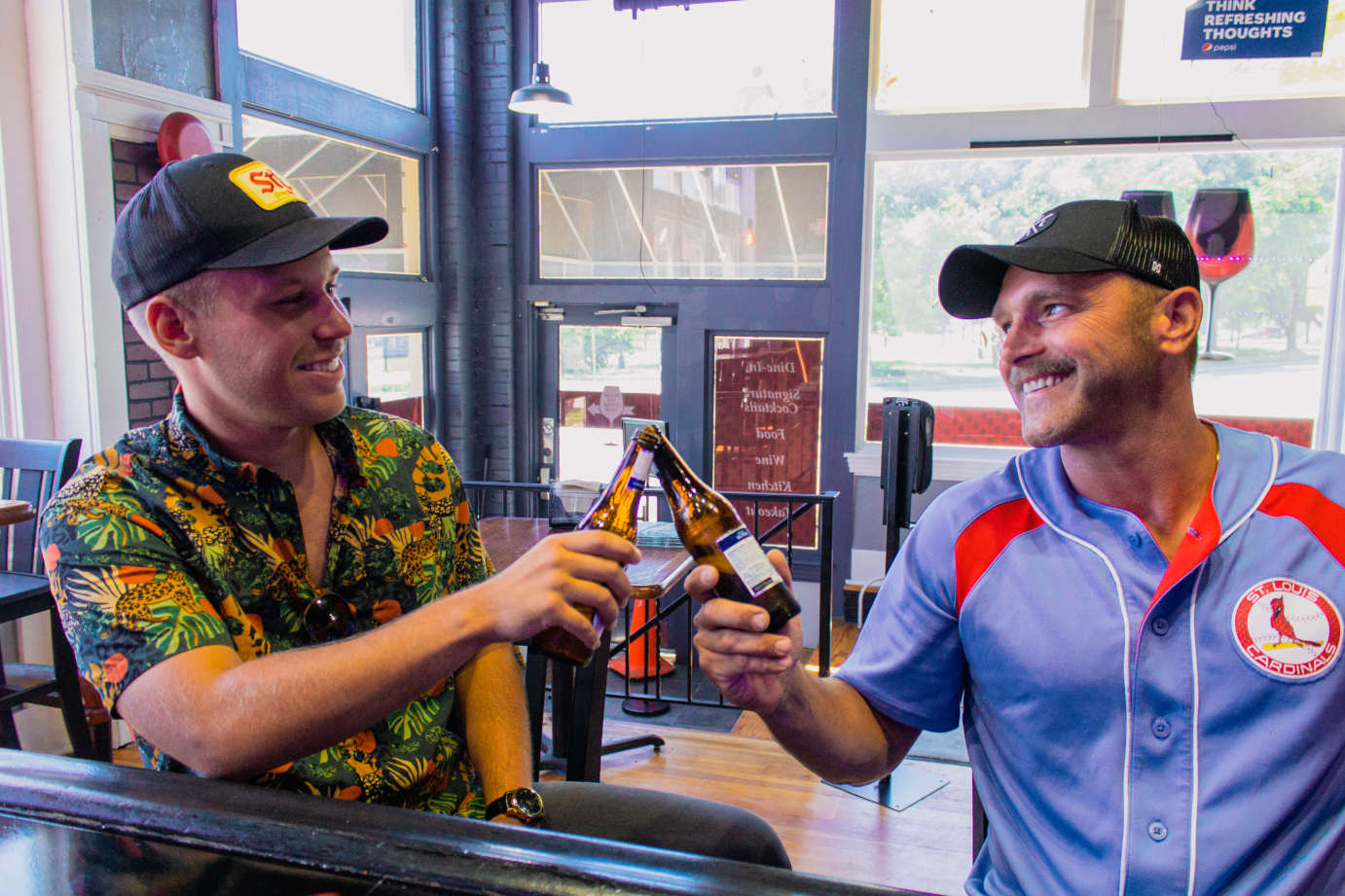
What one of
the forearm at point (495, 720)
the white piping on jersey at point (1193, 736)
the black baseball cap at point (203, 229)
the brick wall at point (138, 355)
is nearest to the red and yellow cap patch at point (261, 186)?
the black baseball cap at point (203, 229)

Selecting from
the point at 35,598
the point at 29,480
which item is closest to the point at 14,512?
the point at 35,598

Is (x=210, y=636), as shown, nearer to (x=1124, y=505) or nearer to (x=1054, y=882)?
(x=1054, y=882)

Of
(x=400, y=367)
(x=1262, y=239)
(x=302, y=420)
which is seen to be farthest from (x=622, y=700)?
(x=1262, y=239)

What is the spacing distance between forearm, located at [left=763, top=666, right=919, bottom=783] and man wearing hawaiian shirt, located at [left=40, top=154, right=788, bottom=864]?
295 millimetres

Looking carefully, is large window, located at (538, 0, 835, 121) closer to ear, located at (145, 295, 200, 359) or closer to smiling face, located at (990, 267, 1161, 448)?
smiling face, located at (990, 267, 1161, 448)

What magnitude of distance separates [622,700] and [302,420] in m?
3.78

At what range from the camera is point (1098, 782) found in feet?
3.88

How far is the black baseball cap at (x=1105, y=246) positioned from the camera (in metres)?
1.24

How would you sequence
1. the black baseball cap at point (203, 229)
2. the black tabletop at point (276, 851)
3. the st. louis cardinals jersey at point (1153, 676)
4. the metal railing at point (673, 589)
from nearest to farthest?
the black tabletop at point (276, 851) → the st. louis cardinals jersey at point (1153, 676) → the black baseball cap at point (203, 229) → the metal railing at point (673, 589)

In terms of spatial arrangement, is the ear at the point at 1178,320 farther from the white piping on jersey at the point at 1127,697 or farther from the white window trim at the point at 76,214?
the white window trim at the point at 76,214

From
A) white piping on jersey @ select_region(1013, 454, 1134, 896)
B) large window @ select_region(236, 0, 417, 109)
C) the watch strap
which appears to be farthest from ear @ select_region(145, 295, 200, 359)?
large window @ select_region(236, 0, 417, 109)

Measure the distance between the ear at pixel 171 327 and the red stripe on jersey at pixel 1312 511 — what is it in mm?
1450

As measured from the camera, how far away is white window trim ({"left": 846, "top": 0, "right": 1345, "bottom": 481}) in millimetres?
5145

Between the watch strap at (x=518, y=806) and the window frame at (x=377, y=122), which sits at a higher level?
the window frame at (x=377, y=122)
